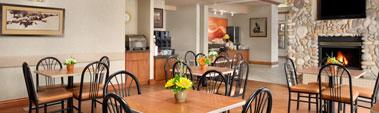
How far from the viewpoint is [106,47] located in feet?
19.4

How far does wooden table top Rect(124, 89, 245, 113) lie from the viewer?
6.70ft

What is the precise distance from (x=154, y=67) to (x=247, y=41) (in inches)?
218

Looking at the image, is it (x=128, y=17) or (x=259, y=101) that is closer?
(x=259, y=101)

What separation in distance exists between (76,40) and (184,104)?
389cm

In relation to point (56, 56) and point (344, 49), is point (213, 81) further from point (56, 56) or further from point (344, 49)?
point (344, 49)

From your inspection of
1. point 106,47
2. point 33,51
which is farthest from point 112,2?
point 33,51

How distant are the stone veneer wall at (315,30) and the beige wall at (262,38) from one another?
4388 mm

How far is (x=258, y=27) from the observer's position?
36.4ft

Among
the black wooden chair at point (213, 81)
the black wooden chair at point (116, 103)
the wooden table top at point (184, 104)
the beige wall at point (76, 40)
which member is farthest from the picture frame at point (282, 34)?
the black wooden chair at point (116, 103)

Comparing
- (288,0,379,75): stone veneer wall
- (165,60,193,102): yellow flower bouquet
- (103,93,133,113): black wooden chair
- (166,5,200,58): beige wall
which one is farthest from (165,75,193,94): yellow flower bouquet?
(166,5,200,58): beige wall

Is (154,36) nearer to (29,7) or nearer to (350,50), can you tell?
(29,7)

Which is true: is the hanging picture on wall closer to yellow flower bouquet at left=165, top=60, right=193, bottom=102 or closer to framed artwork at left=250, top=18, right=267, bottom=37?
framed artwork at left=250, top=18, right=267, bottom=37

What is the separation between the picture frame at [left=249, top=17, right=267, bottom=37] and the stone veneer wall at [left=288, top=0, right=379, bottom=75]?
4506 mm

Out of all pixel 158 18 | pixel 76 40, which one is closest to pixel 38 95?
pixel 76 40
